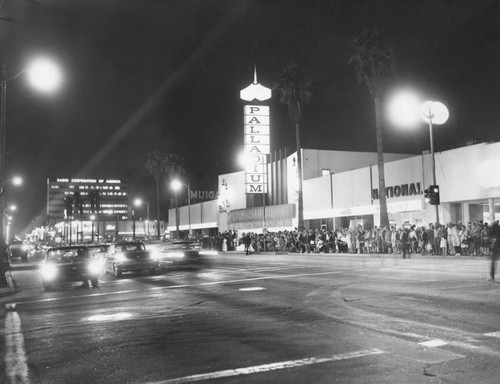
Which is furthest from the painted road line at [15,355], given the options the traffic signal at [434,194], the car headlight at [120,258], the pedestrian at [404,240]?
the traffic signal at [434,194]

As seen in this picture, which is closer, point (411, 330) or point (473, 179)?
point (411, 330)

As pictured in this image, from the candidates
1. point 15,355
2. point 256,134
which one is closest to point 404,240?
point 256,134

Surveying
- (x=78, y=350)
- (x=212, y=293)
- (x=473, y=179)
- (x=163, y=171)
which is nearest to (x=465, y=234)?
(x=473, y=179)

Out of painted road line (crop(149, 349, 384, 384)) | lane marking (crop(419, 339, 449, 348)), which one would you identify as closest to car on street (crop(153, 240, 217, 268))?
lane marking (crop(419, 339, 449, 348))

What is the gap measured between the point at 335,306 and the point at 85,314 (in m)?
5.25

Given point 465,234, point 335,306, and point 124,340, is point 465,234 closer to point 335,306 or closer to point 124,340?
point 335,306

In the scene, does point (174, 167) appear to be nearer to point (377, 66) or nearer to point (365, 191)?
point (365, 191)

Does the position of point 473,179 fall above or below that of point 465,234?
above

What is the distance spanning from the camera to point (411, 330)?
8164mm

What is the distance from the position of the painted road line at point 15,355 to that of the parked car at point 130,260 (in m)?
10.7

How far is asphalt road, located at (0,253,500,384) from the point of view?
6094mm

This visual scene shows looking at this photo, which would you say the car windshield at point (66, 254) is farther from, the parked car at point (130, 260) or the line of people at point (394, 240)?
the line of people at point (394, 240)

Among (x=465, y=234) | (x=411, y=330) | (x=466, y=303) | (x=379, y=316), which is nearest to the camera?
(x=411, y=330)

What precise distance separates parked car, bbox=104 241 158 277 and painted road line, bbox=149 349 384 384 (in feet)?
52.4
